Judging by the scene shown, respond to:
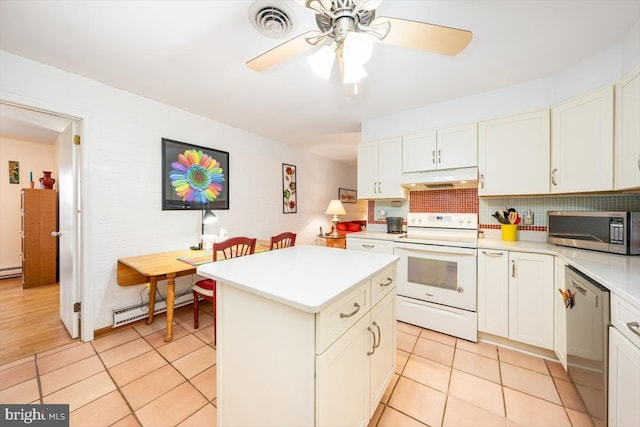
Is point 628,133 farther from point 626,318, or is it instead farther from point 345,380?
point 345,380

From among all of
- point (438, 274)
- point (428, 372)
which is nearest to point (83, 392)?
point (428, 372)

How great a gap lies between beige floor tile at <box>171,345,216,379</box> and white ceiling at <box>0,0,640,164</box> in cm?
239

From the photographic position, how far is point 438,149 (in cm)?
259

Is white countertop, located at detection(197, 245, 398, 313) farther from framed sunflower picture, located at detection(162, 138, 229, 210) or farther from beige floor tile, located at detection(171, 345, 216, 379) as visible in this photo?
framed sunflower picture, located at detection(162, 138, 229, 210)

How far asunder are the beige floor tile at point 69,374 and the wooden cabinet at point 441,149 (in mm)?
3330

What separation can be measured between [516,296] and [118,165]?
3.81 meters

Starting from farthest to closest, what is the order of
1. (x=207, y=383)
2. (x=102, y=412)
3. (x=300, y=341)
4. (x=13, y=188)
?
1. (x=13, y=188)
2. (x=207, y=383)
3. (x=102, y=412)
4. (x=300, y=341)

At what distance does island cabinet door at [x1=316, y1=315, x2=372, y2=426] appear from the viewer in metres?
0.87

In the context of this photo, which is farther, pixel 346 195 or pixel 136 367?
pixel 346 195

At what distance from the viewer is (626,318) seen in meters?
1.01

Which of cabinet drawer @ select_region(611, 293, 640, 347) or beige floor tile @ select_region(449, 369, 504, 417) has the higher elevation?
cabinet drawer @ select_region(611, 293, 640, 347)

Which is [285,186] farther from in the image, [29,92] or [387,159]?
[29,92]

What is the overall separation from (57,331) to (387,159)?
388 centimetres

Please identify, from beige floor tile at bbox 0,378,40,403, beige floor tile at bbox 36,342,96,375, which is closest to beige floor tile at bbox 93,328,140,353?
beige floor tile at bbox 36,342,96,375
